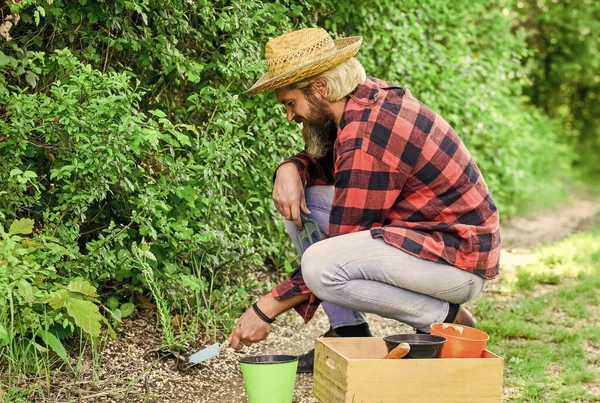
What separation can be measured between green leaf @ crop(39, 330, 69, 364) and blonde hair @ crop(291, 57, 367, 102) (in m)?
1.27

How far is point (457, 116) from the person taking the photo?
6195 mm

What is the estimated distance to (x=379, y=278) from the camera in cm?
297

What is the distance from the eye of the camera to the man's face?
3.01 meters

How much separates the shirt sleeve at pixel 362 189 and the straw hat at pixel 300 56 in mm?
344

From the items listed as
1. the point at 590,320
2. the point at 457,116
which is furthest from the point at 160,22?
the point at 457,116

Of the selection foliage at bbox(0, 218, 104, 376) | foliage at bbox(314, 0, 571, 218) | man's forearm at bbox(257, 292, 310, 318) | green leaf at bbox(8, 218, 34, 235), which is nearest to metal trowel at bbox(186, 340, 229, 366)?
man's forearm at bbox(257, 292, 310, 318)

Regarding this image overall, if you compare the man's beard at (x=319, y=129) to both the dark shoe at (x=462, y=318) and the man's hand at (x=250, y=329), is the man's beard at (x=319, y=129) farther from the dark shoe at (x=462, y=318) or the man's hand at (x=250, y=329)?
the dark shoe at (x=462, y=318)

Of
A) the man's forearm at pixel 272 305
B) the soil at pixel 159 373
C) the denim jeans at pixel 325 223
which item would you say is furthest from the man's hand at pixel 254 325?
the denim jeans at pixel 325 223

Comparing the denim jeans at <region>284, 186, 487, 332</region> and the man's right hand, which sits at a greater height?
the man's right hand

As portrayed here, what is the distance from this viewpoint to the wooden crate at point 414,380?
2523mm

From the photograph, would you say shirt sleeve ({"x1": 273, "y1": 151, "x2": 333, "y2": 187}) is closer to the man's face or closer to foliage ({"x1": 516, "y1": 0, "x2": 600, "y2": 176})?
the man's face

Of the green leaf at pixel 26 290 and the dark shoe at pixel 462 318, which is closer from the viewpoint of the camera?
the green leaf at pixel 26 290

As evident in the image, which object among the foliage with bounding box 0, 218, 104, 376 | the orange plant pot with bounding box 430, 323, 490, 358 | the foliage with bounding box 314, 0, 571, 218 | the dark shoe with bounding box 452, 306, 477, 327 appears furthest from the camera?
the foliage with bounding box 314, 0, 571, 218

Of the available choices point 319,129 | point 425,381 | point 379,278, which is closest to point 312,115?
point 319,129
